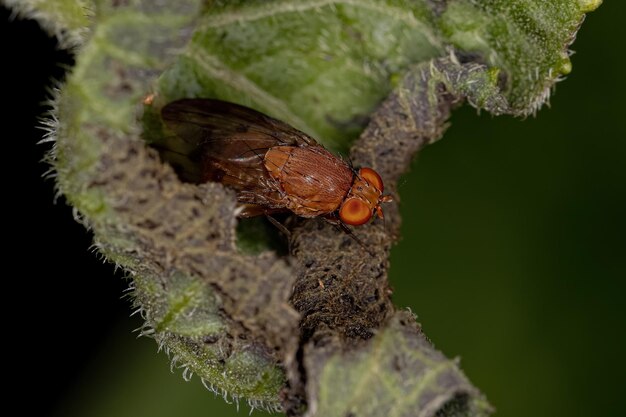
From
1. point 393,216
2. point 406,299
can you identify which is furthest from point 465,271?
point 393,216

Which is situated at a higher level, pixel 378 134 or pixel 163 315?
pixel 378 134

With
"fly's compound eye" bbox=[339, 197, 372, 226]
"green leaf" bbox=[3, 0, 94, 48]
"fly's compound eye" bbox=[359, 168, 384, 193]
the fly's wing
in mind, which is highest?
"fly's compound eye" bbox=[359, 168, 384, 193]

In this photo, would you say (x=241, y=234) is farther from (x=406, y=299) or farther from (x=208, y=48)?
(x=406, y=299)

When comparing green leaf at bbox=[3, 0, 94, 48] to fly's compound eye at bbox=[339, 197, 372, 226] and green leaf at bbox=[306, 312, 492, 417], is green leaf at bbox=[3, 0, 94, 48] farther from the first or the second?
green leaf at bbox=[306, 312, 492, 417]

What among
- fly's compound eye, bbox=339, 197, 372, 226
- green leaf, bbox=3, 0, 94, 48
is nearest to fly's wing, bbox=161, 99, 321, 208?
fly's compound eye, bbox=339, 197, 372, 226

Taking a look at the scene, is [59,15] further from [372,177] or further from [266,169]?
[372,177]

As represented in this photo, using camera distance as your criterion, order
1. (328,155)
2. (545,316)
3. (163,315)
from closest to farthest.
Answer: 1. (163,315)
2. (328,155)
3. (545,316)

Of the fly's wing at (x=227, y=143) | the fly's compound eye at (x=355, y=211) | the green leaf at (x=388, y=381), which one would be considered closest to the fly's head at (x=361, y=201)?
the fly's compound eye at (x=355, y=211)

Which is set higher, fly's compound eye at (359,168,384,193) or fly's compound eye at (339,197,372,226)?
fly's compound eye at (359,168,384,193)
